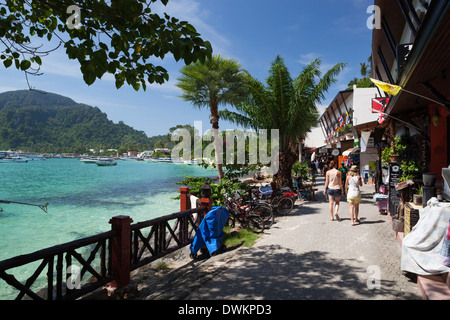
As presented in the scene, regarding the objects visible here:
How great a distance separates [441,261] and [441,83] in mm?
3530

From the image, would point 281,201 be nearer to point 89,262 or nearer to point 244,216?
point 244,216

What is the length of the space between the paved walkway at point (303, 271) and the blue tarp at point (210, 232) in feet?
1.03

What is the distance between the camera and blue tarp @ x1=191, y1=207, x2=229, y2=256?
6.25 m

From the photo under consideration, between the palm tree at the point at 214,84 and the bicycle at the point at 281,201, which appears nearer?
the bicycle at the point at 281,201

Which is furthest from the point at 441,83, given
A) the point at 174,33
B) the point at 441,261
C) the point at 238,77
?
the point at 238,77

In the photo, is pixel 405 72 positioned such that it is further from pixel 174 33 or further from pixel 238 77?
pixel 238 77

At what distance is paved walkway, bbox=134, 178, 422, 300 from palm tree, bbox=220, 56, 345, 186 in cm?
643

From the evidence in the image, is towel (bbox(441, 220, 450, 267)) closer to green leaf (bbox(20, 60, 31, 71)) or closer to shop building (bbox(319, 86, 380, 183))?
green leaf (bbox(20, 60, 31, 71))

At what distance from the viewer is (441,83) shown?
5.34 m

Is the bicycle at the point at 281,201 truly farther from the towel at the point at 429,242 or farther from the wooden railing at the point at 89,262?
the towel at the point at 429,242

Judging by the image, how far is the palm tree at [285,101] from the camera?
1320cm

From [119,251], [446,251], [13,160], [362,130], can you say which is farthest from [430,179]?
[13,160]

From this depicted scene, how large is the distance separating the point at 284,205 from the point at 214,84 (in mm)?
7329

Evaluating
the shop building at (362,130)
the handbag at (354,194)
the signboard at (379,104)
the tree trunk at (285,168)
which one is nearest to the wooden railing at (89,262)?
the handbag at (354,194)
